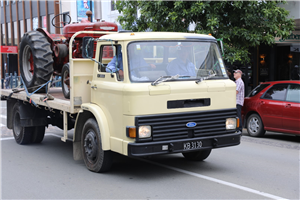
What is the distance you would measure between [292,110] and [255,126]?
4.57 ft

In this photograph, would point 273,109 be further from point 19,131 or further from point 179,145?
point 19,131

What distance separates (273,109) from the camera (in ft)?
33.8

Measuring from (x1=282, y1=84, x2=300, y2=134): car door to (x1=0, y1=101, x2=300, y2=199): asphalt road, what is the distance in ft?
3.62

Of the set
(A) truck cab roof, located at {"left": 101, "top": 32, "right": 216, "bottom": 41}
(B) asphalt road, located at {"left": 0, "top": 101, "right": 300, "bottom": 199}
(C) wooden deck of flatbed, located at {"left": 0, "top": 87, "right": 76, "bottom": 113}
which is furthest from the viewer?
(C) wooden deck of flatbed, located at {"left": 0, "top": 87, "right": 76, "bottom": 113}

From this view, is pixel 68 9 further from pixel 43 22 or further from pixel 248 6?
pixel 248 6

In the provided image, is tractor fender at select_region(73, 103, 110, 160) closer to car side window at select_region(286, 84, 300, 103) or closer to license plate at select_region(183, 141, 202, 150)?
license plate at select_region(183, 141, 202, 150)

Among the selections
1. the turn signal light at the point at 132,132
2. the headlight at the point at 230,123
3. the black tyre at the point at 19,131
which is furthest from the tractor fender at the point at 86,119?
the black tyre at the point at 19,131

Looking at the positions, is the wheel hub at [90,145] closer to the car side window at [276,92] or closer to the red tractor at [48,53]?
the red tractor at [48,53]

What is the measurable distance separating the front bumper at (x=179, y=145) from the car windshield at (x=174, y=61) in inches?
38.1

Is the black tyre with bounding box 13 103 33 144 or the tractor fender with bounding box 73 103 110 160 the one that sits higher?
the tractor fender with bounding box 73 103 110 160

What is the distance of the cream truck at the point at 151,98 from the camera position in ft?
18.8

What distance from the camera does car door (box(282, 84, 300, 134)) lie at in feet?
31.8

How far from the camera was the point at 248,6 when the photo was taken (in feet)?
39.7

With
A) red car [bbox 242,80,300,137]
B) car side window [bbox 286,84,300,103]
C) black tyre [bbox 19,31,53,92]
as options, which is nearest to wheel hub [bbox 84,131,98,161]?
black tyre [bbox 19,31,53,92]
